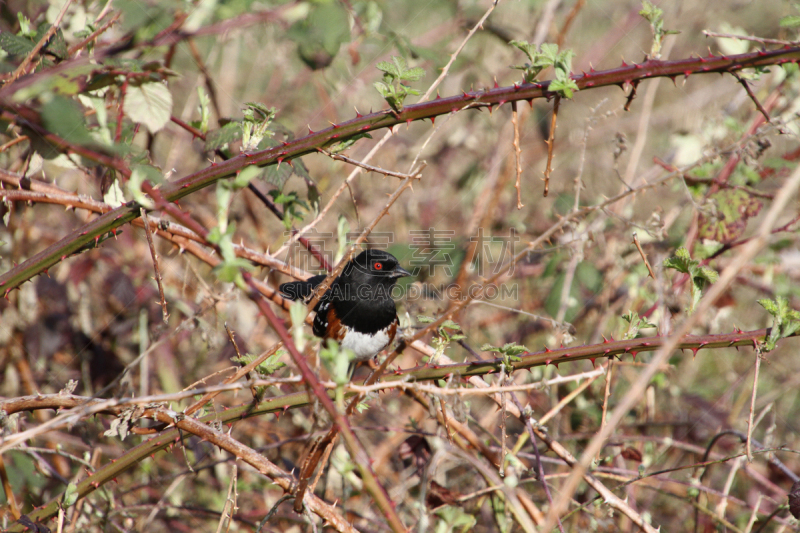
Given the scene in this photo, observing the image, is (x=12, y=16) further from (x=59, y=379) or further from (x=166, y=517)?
(x=166, y=517)

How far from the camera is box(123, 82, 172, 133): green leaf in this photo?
1.60m

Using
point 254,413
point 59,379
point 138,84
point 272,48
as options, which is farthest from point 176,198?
point 272,48

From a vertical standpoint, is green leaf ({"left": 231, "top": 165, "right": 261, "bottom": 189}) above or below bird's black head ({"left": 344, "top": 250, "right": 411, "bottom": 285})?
above

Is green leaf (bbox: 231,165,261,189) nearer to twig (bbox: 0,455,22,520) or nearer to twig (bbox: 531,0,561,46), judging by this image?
twig (bbox: 0,455,22,520)

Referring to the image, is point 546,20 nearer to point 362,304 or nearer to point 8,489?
point 362,304

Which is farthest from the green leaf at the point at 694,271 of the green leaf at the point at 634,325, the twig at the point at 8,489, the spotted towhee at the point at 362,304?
the twig at the point at 8,489

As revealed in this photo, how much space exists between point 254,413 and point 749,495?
8.52ft

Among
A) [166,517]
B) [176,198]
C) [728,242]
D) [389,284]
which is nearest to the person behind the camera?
[176,198]

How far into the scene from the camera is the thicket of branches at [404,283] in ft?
4.77

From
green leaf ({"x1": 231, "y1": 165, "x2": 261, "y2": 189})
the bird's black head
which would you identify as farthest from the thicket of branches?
the bird's black head

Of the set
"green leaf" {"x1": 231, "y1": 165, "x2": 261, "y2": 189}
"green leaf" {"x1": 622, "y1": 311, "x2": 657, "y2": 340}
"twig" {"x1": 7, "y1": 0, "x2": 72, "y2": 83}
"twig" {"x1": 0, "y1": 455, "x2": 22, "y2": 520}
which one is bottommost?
"twig" {"x1": 0, "y1": 455, "x2": 22, "y2": 520}

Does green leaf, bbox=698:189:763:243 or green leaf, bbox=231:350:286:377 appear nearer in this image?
green leaf, bbox=231:350:286:377

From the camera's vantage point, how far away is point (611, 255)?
10.4 ft

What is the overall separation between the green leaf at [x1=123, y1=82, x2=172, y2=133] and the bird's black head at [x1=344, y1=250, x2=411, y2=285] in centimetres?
151
